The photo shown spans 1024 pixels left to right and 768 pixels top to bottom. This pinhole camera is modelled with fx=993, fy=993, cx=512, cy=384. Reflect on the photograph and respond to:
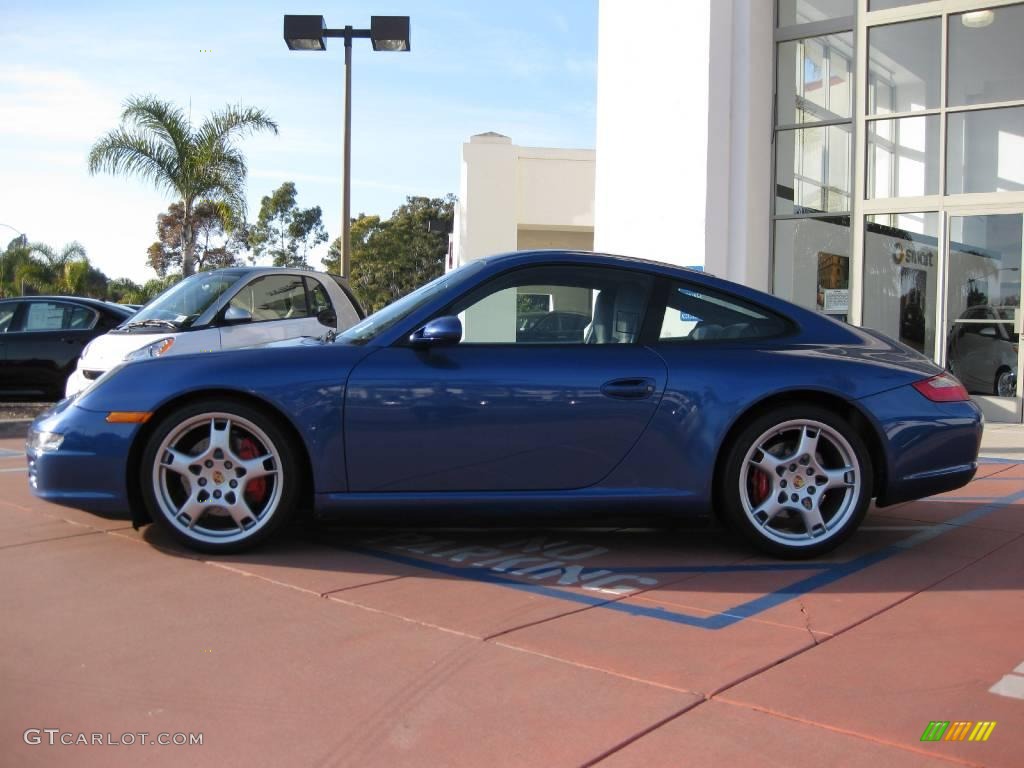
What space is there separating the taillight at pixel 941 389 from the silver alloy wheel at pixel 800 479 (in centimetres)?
46

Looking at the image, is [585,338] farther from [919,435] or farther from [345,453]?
[919,435]

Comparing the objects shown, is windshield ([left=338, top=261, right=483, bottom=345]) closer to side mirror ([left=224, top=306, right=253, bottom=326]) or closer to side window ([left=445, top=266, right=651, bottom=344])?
side window ([left=445, top=266, right=651, bottom=344])

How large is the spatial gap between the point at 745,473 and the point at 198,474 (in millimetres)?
2389

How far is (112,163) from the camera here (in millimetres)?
16000

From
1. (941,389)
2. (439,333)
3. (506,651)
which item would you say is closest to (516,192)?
(941,389)

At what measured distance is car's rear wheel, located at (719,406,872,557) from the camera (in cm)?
434

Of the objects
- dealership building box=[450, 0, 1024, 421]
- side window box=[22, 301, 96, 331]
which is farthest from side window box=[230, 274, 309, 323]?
dealership building box=[450, 0, 1024, 421]

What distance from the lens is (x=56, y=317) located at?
11.2 meters

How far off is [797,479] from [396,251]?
4650 centimetres

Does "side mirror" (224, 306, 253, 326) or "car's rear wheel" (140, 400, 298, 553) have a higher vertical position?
"side mirror" (224, 306, 253, 326)

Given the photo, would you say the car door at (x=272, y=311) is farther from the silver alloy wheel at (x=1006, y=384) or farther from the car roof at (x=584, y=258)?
the silver alloy wheel at (x=1006, y=384)

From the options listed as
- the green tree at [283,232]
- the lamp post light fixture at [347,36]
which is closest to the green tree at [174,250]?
the green tree at [283,232]

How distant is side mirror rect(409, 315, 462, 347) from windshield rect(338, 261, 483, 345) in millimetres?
176

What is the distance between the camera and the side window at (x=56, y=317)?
11164 millimetres
